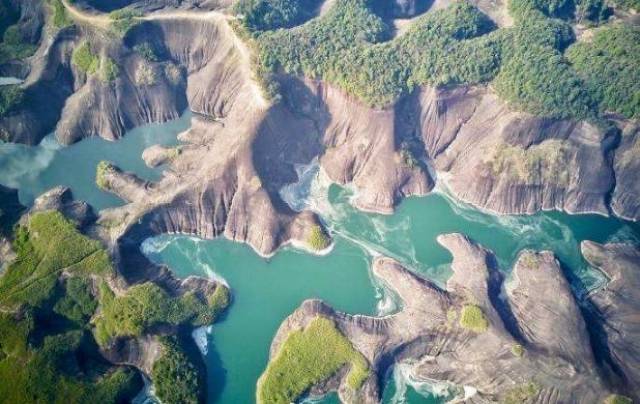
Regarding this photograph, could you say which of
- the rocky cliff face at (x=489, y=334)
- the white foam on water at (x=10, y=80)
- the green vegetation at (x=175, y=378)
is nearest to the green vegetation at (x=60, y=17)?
the white foam on water at (x=10, y=80)

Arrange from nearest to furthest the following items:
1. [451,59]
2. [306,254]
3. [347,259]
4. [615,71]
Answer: [347,259] → [306,254] → [615,71] → [451,59]

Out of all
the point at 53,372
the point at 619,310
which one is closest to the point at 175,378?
the point at 53,372

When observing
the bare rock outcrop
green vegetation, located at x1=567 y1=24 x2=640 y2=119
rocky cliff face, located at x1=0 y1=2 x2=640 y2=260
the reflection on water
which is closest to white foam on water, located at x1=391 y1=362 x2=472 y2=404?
→ the reflection on water

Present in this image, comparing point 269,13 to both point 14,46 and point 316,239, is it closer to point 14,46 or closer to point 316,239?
point 316,239

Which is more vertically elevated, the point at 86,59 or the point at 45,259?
the point at 86,59

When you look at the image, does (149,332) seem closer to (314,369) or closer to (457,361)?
(314,369)

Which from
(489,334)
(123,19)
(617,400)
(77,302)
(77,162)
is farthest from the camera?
(123,19)

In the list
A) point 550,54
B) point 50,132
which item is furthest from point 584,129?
point 50,132
